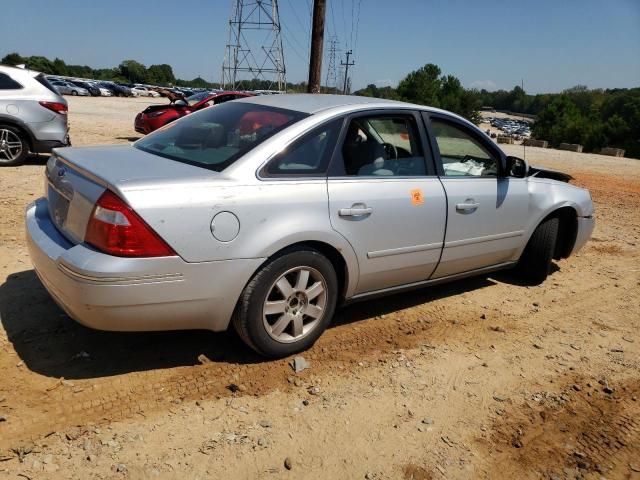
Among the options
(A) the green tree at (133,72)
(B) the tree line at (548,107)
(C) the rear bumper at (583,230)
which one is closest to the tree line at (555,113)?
(B) the tree line at (548,107)

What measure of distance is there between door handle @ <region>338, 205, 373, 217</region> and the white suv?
705cm

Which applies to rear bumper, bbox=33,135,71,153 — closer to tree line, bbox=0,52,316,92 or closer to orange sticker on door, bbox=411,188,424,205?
orange sticker on door, bbox=411,188,424,205

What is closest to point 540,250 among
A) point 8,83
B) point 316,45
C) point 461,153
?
point 461,153

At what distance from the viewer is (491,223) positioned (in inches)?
171

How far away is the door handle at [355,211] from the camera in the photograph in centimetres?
335

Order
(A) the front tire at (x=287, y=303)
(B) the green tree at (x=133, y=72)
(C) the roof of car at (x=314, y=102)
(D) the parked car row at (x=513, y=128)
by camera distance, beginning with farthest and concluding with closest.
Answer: (B) the green tree at (x=133, y=72) < (D) the parked car row at (x=513, y=128) < (C) the roof of car at (x=314, y=102) < (A) the front tire at (x=287, y=303)

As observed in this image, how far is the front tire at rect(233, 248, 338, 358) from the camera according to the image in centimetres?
308

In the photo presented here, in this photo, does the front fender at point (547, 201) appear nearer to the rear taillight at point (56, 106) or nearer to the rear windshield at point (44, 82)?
the rear taillight at point (56, 106)

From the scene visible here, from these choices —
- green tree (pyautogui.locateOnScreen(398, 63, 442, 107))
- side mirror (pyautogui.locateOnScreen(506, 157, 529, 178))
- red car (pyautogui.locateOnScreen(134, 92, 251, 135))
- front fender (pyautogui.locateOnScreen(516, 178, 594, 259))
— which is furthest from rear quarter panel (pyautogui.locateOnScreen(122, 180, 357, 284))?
green tree (pyautogui.locateOnScreen(398, 63, 442, 107))

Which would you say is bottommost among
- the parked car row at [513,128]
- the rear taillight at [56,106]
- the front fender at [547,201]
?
the parked car row at [513,128]

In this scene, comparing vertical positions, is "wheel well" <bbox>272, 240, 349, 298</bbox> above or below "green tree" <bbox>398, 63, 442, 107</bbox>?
below

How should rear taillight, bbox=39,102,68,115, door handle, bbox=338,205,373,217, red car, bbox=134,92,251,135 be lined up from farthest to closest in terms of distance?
red car, bbox=134,92,251,135 < rear taillight, bbox=39,102,68,115 < door handle, bbox=338,205,373,217

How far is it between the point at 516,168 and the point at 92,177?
3.35 meters

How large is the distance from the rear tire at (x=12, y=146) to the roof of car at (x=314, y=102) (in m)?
6.22
